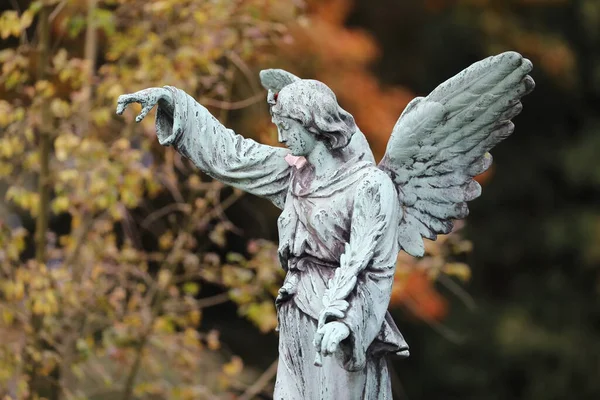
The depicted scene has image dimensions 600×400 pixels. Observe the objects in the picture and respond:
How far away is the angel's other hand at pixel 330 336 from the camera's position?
4891mm

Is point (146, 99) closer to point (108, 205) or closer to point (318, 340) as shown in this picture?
point (318, 340)

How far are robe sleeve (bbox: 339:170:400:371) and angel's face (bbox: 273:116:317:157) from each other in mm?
250

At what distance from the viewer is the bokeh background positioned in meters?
8.20

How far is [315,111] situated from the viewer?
5.27m

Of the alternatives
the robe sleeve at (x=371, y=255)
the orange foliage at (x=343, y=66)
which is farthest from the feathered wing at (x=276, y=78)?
the orange foliage at (x=343, y=66)

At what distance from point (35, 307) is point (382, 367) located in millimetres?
2913

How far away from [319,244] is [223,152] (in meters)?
0.53

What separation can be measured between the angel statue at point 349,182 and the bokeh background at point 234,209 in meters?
2.49

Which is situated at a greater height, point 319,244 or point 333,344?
point 319,244

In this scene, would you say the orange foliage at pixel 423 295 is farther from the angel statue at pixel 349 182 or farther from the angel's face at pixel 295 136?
the angel's face at pixel 295 136

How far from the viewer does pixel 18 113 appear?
7820 millimetres

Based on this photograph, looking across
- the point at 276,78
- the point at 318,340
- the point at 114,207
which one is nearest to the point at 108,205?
the point at 114,207

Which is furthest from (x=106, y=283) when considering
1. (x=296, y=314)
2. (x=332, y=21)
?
(x=332, y=21)

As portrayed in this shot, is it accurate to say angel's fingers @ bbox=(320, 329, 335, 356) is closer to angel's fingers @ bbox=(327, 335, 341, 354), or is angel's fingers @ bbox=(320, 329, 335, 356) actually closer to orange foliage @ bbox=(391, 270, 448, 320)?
angel's fingers @ bbox=(327, 335, 341, 354)
